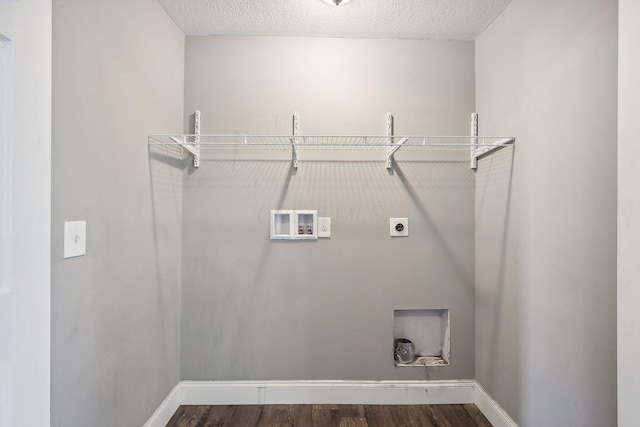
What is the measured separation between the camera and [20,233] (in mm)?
606

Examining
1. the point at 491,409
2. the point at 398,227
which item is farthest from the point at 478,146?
the point at 491,409

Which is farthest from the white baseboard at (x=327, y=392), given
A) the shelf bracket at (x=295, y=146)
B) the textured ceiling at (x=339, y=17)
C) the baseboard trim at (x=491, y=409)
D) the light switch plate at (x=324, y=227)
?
the textured ceiling at (x=339, y=17)

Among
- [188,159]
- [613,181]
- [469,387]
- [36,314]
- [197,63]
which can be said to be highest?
[197,63]

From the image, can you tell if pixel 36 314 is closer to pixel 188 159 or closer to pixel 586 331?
pixel 188 159

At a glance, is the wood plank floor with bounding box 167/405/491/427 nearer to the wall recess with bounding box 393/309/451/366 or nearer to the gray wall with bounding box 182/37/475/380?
the gray wall with bounding box 182/37/475/380

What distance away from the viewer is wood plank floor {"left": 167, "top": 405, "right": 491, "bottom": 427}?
1506 millimetres

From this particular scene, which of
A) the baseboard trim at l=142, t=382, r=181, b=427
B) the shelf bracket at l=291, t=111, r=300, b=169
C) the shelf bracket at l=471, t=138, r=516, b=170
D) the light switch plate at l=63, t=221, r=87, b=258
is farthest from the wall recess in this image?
the light switch plate at l=63, t=221, r=87, b=258

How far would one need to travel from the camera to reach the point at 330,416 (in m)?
1.55

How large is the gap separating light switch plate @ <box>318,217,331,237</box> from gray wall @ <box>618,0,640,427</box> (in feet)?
3.93

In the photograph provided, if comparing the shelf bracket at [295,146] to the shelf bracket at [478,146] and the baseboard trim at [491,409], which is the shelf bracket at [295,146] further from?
the baseboard trim at [491,409]

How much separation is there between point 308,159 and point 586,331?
1444 mm

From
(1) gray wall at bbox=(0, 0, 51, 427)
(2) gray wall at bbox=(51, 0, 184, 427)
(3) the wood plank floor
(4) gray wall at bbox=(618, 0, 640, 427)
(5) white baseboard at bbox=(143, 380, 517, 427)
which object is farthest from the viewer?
(5) white baseboard at bbox=(143, 380, 517, 427)

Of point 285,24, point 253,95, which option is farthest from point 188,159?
point 285,24

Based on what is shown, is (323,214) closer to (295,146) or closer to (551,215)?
(295,146)
